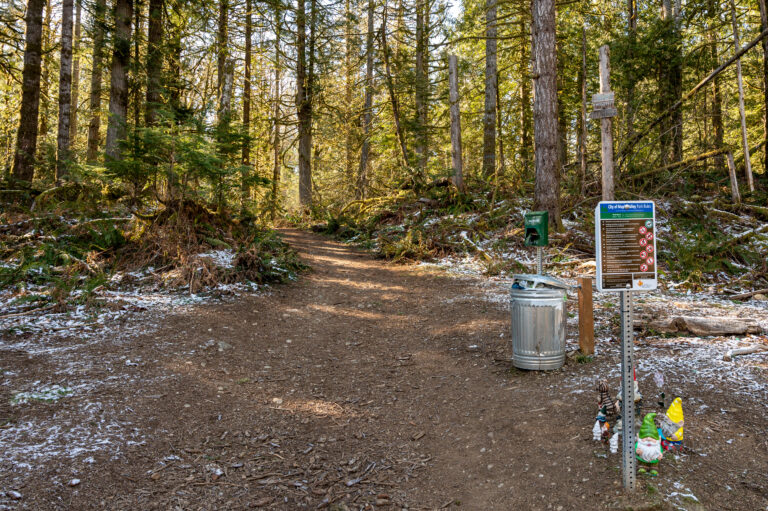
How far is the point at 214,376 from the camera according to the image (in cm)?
495

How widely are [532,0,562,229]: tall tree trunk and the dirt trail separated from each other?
4937 mm

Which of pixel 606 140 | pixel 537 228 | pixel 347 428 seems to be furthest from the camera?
pixel 606 140

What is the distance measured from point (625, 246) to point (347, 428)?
276cm

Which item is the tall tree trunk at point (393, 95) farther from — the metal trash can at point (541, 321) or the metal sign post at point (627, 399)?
the metal sign post at point (627, 399)

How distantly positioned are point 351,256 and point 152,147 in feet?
20.0

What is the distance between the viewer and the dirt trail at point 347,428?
301cm

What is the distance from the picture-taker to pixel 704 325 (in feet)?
17.6

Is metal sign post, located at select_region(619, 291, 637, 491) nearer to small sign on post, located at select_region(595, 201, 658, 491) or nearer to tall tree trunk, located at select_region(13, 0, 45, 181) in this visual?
small sign on post, located at select_region(595, 201, 658, 491)

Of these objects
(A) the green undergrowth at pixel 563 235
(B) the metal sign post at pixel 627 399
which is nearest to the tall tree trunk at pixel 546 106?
(A) the green undergrowth at pixel 563 235

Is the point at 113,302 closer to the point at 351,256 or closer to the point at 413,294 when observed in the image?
the point at 413,294

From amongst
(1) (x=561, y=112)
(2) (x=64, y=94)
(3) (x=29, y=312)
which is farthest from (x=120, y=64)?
(1) (x=561, y=112)

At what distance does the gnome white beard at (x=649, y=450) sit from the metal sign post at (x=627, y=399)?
0.20 m

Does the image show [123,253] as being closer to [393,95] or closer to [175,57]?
[175,57]

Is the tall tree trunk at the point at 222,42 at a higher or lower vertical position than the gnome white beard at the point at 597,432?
higher
